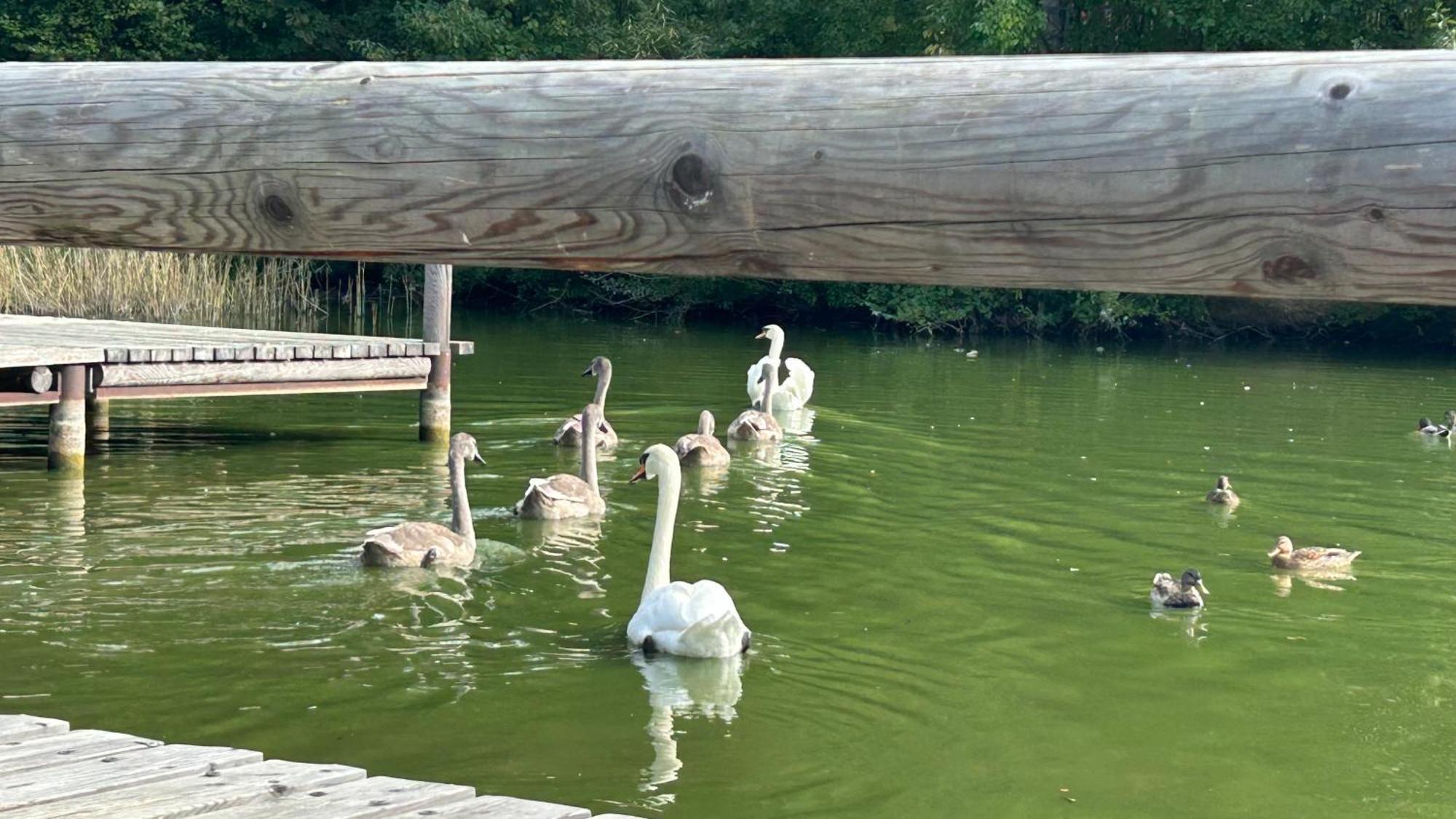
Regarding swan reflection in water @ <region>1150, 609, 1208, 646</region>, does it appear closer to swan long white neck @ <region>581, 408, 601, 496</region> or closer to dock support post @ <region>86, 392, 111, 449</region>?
swan long white neck @ <region>581, 408, 601, 496</region>

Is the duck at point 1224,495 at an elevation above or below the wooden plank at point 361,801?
below

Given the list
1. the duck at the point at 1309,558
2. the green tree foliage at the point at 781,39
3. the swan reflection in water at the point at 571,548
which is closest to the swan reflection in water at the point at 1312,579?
the duck at the point at 1309,558

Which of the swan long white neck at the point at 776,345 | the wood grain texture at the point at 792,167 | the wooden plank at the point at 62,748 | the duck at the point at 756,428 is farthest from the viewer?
the swan long white neck at the point at 776,345

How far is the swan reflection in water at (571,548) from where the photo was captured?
949 cm

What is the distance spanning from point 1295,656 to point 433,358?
8576mm

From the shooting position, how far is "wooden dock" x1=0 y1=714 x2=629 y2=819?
2.84 m

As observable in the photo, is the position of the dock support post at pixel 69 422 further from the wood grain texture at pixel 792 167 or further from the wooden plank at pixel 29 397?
the wood grain texture at pixel 792 167

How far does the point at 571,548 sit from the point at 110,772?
24.1 ft

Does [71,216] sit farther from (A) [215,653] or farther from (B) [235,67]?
(A) [215,653]

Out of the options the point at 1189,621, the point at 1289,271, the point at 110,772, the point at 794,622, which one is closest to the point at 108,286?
the point at 794,622

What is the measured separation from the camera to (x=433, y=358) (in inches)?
581

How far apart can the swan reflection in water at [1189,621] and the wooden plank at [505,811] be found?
246 inches

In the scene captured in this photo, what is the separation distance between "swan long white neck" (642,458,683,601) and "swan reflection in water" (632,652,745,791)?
48cm

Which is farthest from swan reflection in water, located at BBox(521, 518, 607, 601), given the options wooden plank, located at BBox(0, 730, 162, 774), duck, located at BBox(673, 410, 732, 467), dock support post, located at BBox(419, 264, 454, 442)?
wooden plank, located at BBox(0, 730, 162, 774)
